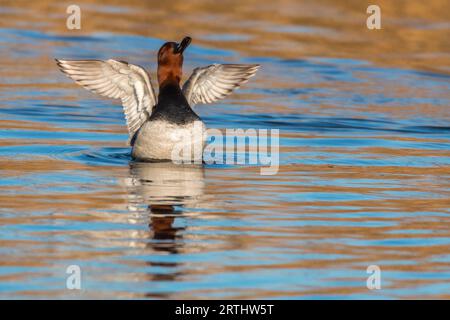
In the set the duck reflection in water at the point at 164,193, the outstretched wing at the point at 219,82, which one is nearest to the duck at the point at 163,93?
the outstretched wing at the point at 219,82

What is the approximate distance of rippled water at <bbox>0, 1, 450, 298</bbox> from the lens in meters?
8.03

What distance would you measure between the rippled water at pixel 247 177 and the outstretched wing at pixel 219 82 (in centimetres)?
109

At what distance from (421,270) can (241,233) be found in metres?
1.60

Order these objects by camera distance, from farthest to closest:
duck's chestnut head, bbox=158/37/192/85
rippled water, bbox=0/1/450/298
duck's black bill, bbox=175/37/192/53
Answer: duck's chestnut head, bbox=158/37/192/85
duck's black bill, bbox=175/37/192/53
rippled water, bbox=0/1/450/298

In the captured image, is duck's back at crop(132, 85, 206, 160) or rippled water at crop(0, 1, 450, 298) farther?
duck's back at crop(132, 85, 206, 160)

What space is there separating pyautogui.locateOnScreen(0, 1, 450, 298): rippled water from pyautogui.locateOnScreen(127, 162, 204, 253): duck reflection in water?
28 mm

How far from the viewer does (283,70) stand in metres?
20.7

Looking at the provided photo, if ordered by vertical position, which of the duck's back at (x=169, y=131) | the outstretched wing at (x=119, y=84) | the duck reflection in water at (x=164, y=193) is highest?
the outstretched wing at (x=119, y=84)

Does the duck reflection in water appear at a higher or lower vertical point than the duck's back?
lower

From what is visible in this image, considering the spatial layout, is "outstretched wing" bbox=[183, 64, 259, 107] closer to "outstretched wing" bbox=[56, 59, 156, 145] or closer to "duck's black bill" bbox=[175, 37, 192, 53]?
"outstretched wing" bbox=[56, 59, 156, 145]

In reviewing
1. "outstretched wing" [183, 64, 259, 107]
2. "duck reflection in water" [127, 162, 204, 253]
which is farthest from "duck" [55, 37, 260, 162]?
"duck reflection in water" [127, 162, 204, 253]

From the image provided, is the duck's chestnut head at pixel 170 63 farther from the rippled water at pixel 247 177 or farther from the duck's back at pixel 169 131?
the rippled water at pixel 247 177

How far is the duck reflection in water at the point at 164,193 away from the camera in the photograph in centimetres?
905

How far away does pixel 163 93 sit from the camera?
12.8m
